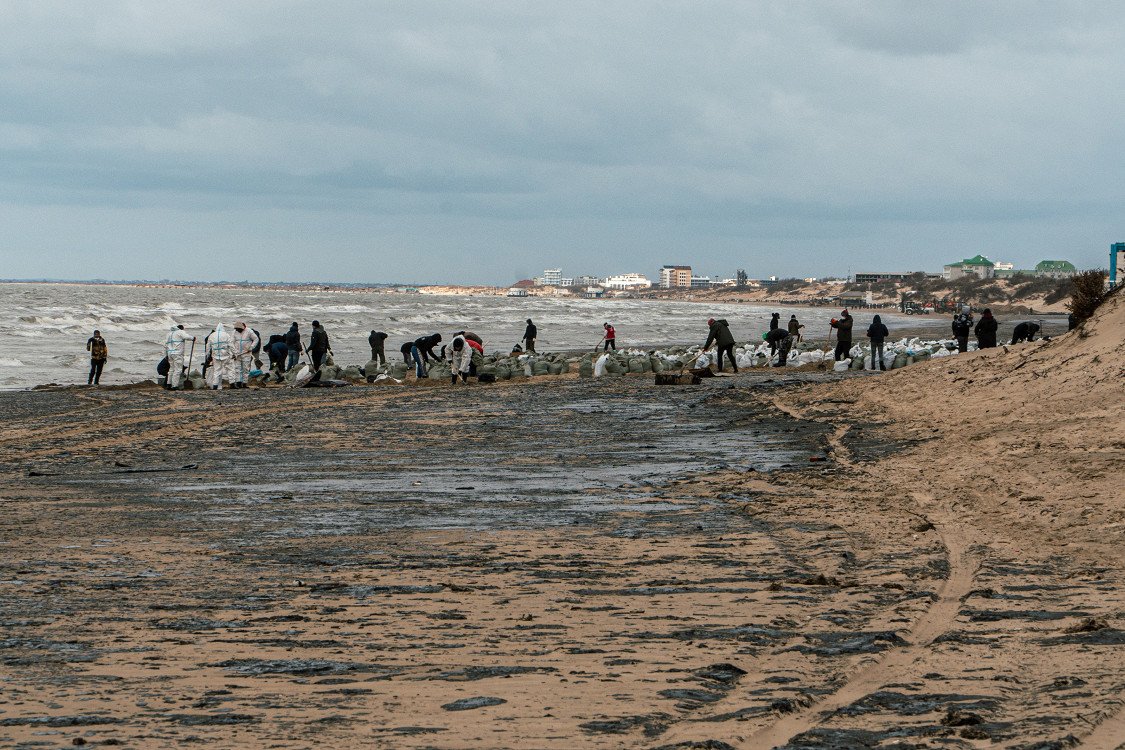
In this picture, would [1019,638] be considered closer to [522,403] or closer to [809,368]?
[522,403]

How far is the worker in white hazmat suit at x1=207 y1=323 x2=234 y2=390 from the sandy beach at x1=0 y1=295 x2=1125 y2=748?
1082 cm

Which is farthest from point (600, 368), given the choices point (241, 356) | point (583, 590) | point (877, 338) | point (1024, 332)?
point (583, 590)

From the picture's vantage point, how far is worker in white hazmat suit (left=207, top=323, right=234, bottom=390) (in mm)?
25672

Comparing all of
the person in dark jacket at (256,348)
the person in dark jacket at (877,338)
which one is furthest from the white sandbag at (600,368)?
the person in dark jacket at (256,348)

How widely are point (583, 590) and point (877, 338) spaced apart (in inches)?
871

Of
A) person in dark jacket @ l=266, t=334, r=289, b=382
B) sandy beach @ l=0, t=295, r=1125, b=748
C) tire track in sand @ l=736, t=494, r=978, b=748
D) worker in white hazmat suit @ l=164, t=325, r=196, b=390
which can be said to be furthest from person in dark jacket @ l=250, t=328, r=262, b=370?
tire track in sand @ l=736, t=494, r=978, b=748

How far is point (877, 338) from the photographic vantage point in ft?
90.7

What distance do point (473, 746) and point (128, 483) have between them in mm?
8196

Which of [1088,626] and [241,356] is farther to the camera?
[241,356]

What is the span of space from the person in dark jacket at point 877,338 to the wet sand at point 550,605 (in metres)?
14.5

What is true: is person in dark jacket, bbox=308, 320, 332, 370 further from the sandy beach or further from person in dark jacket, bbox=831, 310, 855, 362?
the sandy beach

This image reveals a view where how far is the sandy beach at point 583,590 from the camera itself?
15.0 ft

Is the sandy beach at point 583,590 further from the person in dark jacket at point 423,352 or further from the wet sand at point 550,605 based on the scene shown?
the person in dark jacket at point 423,352

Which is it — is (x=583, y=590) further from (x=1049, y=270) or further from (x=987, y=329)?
(x=1049, y=270)
